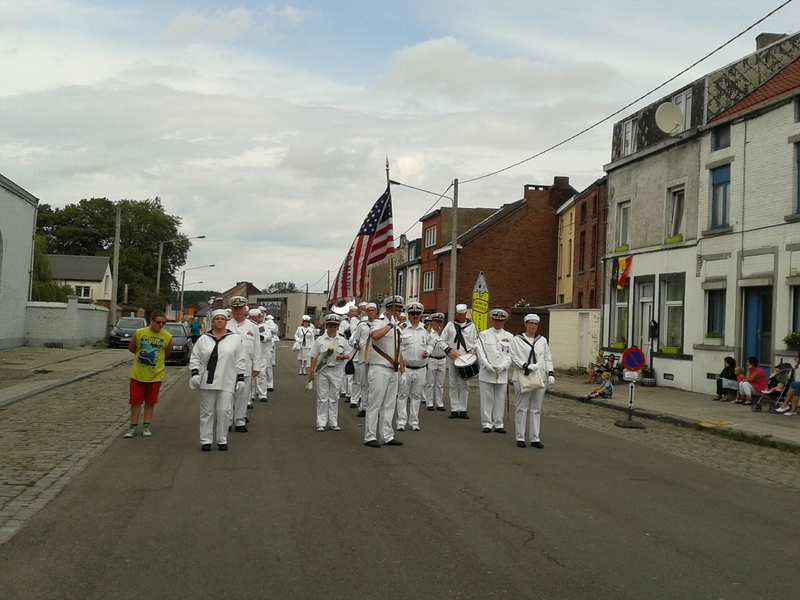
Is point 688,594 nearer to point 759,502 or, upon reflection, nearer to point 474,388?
point 759,502

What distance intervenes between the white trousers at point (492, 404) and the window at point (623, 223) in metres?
16.5

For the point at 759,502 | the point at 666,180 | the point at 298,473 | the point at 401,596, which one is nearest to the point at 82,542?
the point at 401,596

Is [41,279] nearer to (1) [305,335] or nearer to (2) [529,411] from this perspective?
(1) [305,335]

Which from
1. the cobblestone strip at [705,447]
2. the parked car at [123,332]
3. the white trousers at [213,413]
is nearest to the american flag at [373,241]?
the cobblestone strip at [705,447]

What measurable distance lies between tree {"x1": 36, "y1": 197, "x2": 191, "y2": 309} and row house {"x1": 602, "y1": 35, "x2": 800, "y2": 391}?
6802cm

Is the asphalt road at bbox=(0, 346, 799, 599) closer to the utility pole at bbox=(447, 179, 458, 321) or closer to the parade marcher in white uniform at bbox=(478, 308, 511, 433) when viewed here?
the parade marcher in white uniform at bbox=(478, 308, 511, 433)

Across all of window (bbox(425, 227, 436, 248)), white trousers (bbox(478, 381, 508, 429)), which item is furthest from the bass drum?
window (bbox(425, 227, 436, 248))

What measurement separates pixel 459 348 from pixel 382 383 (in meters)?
4.78

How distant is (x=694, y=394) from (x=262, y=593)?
2007 cm

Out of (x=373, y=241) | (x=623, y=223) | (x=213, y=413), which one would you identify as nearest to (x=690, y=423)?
(x=213, y=413)

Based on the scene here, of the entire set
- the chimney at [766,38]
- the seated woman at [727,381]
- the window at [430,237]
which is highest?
the chimney at [766,38]

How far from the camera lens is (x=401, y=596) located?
520 centimetres

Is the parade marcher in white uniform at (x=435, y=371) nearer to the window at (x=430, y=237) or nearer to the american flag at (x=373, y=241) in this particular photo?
the american flag at (x=373, y=241)

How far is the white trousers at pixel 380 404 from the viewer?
11680mm
